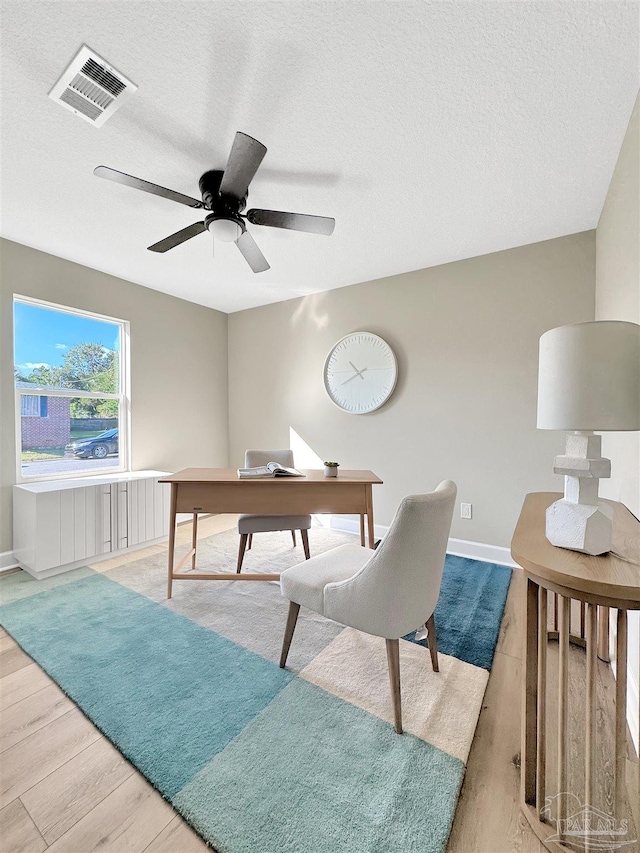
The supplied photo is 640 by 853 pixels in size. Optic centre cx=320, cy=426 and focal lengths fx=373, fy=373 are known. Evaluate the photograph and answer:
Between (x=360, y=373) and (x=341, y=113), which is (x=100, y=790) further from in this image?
(x=360, y=373)

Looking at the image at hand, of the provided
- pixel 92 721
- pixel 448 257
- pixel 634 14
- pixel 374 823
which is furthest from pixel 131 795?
pixel 448 257

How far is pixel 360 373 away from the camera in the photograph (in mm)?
3662

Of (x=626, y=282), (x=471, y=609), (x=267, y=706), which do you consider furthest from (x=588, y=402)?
(x=471, y=609)

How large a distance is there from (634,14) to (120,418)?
4096 millimetres

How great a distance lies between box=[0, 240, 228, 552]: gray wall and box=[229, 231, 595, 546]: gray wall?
106 centimetres

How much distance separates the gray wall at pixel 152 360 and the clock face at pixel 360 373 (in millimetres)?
1620

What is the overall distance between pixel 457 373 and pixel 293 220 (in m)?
1.92

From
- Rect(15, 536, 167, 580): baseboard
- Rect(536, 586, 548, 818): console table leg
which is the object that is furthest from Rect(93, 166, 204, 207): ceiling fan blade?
Rect(15, 536, 167, 580): baseboard

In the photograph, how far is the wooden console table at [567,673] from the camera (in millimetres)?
881

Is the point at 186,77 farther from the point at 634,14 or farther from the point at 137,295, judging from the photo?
the point at 137,295

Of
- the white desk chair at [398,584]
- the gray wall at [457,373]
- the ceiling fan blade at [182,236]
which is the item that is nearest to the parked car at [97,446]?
the gray wall at [457,373]

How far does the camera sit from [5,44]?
1.34m

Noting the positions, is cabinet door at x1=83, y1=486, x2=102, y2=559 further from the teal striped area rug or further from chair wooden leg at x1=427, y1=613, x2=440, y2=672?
chair wooden leg at x1=427, y1=613, x2=440, y2=672

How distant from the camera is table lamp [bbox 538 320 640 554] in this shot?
0.99 m
